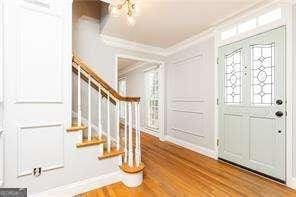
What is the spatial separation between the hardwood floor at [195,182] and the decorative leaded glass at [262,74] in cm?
116

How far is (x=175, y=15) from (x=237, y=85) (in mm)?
1601

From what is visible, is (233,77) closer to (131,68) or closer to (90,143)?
(90,143)

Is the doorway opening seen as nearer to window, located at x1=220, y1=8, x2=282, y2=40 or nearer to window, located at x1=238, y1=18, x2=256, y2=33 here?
window, located at x1=220, y1=8, x2=282, y2=40

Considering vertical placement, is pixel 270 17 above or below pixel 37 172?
above

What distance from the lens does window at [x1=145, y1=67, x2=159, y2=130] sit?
6281 mm

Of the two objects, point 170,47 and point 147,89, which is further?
point 147,89

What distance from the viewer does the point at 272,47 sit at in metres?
2.66

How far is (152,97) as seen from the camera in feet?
21.5

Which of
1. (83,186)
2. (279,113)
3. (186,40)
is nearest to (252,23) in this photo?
(279,113)

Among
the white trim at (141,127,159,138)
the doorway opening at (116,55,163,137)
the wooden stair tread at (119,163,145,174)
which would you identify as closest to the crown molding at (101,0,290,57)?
the doorway opening at (116,55,163,137)

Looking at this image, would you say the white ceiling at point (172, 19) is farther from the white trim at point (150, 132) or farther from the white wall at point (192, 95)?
the white trim at point (150, 132)

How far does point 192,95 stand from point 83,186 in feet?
9.79

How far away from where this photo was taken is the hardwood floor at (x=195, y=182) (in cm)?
231

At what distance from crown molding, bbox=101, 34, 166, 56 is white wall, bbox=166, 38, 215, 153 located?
422mm
